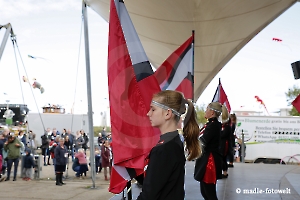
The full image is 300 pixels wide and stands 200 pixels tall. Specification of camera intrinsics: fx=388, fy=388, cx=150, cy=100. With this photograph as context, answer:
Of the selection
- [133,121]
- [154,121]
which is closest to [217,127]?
[133,121]

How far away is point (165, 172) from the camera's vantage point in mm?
1968

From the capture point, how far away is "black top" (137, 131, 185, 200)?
77.3 inches

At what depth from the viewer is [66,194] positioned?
10.1 metres

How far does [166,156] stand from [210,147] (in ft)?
9.11

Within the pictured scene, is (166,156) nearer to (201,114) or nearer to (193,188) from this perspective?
(193,188)

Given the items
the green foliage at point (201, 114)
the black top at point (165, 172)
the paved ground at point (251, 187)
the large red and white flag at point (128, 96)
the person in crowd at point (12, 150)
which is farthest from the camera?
the green foliage at point (201, 114)

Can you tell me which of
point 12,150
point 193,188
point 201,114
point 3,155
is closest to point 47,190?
point 12,150

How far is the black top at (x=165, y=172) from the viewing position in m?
1.96

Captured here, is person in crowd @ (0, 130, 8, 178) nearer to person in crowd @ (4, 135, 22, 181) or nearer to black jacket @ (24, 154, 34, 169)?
person in crowd @ (4, 135, 22, 181)

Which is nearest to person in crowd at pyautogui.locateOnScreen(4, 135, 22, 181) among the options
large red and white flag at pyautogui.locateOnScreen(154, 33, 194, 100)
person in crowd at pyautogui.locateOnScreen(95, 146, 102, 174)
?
person in crowd at pyautogui.locateOnScreen(95, 146, 102, 174)

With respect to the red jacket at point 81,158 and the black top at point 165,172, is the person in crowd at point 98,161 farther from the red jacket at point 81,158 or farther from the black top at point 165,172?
the black top at point 165,172

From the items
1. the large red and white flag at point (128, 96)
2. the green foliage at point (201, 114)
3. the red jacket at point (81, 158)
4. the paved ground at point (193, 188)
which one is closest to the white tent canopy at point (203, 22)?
the paved ground at point (193, 188)

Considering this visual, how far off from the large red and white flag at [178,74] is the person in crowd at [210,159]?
1.67 m

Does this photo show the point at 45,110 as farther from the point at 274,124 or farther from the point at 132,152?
the point at 132,152
